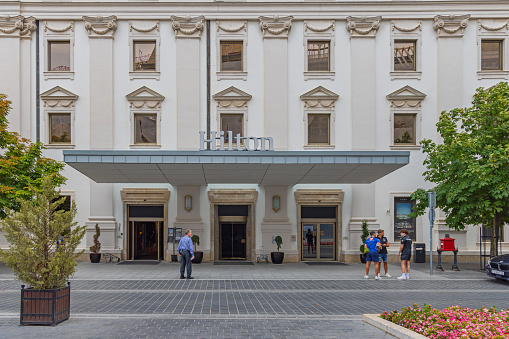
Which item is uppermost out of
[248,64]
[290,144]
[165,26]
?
[165,26]

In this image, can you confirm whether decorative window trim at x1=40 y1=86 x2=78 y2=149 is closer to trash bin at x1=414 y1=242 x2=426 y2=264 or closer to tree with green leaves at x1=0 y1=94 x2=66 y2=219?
tree with green leaves at x1=0 y1=94 x2=66 y2=219

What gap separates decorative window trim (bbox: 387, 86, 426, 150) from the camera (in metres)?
24.9

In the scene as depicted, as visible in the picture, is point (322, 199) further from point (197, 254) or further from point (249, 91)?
point (197, 254)

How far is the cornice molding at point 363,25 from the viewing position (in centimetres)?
2482

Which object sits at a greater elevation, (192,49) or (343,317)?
(192,49)

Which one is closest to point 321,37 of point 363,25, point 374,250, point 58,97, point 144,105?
point 363,25

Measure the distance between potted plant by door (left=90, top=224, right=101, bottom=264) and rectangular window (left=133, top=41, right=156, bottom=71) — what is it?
27.4 feet

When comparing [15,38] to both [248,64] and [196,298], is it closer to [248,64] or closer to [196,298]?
[248,64]

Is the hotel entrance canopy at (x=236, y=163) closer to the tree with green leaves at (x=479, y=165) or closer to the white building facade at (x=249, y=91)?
the tree with green leaves at (x=479, y=165)

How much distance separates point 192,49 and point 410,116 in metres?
11.7

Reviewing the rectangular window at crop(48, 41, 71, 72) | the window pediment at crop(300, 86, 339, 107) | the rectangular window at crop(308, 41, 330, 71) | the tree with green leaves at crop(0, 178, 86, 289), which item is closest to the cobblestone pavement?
the tree with green leaves at crop(0, 178, 86, 289)

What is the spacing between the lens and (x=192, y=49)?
24969 mm

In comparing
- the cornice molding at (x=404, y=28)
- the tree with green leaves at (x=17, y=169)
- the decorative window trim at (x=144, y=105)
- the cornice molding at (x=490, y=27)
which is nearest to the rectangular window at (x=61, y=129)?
the tree with green leaves at (x=17, y=169)

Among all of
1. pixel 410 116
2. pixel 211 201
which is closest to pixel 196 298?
pixel 211 201
